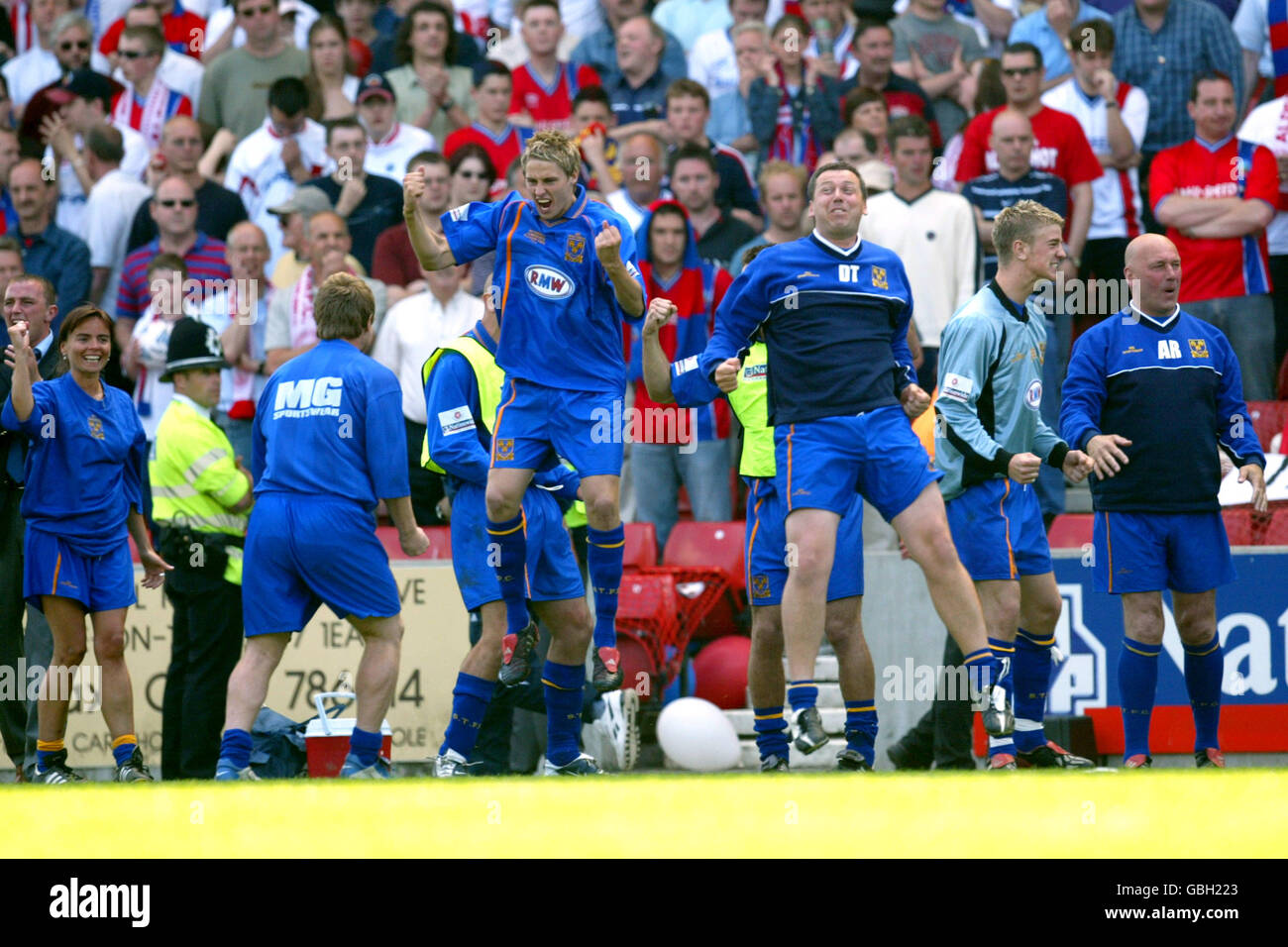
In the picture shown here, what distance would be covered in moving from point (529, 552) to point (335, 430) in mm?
1100

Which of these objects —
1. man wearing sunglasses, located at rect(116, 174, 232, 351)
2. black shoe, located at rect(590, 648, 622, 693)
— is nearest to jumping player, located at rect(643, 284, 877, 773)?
black shoe, located at rect(590, 648, 622, 693)

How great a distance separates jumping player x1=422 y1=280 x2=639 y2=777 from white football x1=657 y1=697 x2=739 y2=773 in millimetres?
1671

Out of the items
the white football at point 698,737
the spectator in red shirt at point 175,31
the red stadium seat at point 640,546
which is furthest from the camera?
the spectator in red shirt at point 175,31

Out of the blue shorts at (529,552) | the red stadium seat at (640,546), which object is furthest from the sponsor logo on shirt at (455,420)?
the red stadium seat at (640,546)

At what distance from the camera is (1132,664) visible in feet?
27.3

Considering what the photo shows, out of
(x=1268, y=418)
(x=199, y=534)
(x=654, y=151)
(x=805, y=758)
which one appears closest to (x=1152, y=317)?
(x=1268, y=418)

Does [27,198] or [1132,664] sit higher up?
[27,198]

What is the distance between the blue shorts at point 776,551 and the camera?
8.26 meters

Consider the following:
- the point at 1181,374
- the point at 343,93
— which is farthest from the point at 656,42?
the point at 1181,374

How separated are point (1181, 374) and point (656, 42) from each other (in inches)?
266

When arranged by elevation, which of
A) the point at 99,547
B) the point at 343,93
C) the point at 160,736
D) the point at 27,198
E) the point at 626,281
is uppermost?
the point at 343,93

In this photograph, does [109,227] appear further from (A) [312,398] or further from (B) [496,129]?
(A) [312,398]

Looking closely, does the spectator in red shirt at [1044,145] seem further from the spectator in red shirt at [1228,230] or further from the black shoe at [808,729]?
the black shoe at [808,729]
